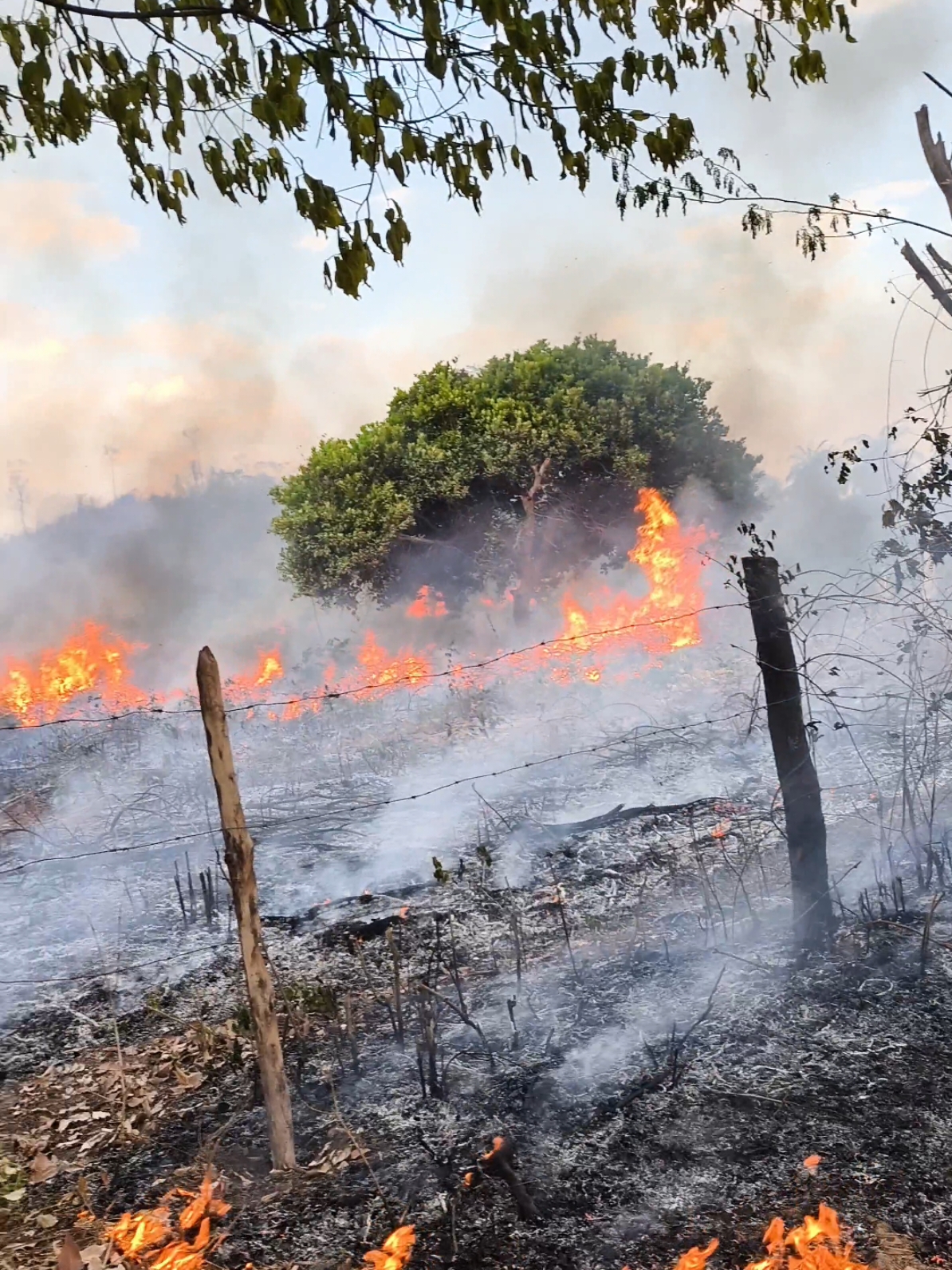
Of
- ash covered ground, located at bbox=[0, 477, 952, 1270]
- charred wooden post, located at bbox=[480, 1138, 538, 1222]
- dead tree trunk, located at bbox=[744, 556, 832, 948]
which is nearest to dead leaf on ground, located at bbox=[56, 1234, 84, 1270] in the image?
ash covered ground, located at bbox=[0, 477, 952, 1270]

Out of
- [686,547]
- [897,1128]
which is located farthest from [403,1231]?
[686,547]

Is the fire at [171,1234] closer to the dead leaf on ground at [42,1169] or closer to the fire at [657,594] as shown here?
the dead leaf on ground at [42,1169]

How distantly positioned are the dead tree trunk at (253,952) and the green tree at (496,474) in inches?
587

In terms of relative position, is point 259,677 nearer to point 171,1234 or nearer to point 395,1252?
point 171,1234

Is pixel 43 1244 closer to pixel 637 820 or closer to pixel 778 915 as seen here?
pixel 778 915

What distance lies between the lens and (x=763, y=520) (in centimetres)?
2855

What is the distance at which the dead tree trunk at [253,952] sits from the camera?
4438mm

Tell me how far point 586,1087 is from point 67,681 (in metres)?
19.8

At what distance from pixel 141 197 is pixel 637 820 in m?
7.53

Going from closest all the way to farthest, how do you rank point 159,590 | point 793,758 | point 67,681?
point 793,758, point 67,681, point 159,590

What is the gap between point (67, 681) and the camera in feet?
70.6

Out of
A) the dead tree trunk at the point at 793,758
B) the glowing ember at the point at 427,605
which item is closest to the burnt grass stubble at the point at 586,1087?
the dead tree trunk at the point at 793,758

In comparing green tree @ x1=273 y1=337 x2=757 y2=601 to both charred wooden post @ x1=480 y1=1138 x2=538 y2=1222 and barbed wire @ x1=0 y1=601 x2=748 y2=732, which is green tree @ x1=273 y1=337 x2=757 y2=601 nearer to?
barbed wire @ x1=0 y1=601 x2=748 y2=732

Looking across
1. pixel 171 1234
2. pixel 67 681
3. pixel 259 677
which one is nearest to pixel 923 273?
pixel 171 1234
